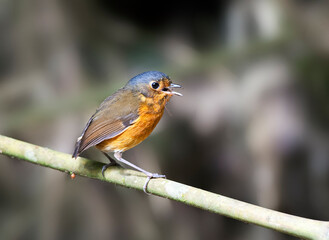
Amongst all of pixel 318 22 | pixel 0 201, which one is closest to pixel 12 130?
pixel 0 201

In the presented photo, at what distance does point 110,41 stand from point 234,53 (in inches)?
31.5

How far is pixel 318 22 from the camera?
333 centimetres

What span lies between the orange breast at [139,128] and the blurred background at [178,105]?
3.49 ft

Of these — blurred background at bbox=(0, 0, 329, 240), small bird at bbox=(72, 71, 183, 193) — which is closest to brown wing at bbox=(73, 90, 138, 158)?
small bird at bbox=(72, 71, 183, 193)

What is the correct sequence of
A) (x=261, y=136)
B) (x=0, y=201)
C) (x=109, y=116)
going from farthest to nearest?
(x=0, y=201)
(x=261, y=136)
(x=109, y=116)

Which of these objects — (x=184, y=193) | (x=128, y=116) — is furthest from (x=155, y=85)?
(x=184, y=193)

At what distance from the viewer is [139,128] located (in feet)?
6.19

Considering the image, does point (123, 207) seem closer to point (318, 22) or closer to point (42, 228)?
point (42, 228)

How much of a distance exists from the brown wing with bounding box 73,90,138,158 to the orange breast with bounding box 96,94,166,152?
0.02 m

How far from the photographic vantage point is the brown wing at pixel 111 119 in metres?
1.82

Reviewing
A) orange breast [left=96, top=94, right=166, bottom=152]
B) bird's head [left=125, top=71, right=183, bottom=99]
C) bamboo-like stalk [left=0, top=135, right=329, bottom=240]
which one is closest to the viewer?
bamboo-like stalk [left=0, top=135, right=329, bottom=240]

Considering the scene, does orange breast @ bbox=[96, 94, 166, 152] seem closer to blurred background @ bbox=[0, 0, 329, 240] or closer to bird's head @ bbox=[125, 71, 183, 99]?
bird's head @ bbox=[125, 71, 183, 99]

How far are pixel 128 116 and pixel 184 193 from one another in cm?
50

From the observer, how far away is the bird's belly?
188 cm
